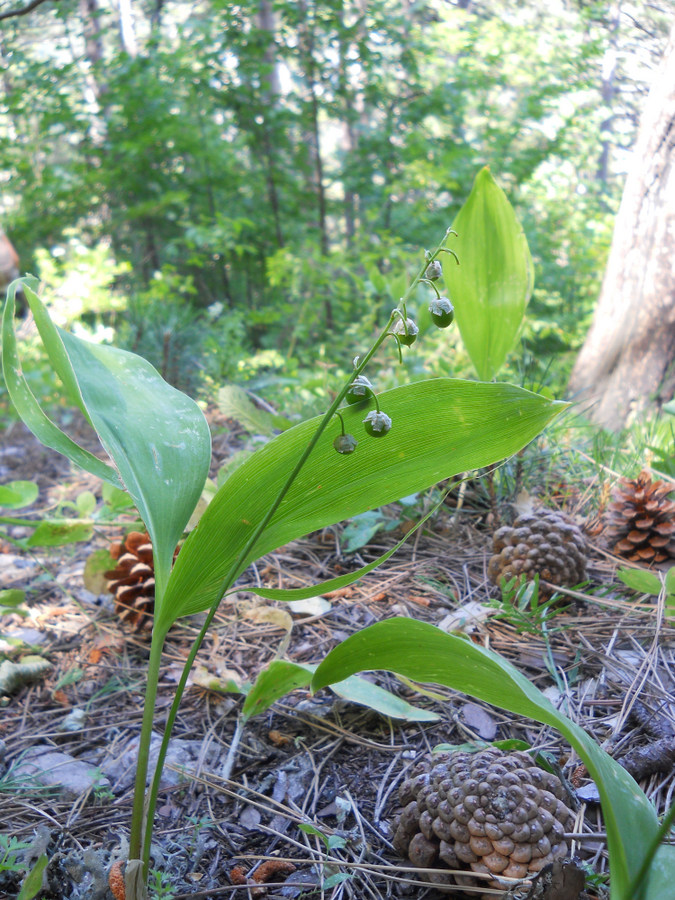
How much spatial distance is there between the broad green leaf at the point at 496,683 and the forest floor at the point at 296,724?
16 cm

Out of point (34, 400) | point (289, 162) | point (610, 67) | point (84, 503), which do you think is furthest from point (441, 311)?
point (610, 67)

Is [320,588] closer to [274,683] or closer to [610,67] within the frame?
[274,683]

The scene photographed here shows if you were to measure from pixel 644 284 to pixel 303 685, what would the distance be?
6.62ft

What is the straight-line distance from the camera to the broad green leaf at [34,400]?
2.18ft

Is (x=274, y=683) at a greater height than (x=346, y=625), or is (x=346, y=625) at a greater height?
(x=274, y=683)

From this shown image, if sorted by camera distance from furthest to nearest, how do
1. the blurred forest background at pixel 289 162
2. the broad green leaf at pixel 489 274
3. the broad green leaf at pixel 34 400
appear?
the blurred forest background at pixel 289 162, the broad green leaf at pixel 489 274, the broad green leaf at pixel 34 400

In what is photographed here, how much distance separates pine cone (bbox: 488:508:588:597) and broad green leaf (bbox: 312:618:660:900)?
0.45 m

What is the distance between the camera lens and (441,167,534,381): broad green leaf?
106cm

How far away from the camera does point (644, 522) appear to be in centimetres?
115

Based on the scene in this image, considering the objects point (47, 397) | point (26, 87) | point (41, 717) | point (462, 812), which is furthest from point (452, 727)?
point (26, 87)

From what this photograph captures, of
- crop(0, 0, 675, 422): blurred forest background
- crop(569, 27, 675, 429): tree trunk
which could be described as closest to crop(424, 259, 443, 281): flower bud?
crop(569, 27, 675, 429): tree trunk

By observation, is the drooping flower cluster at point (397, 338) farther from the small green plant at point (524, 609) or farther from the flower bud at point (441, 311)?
the small green plant at point (524, 609)

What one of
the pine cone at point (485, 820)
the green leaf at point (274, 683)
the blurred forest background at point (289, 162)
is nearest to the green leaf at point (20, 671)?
the green leaf at point (274, 683)

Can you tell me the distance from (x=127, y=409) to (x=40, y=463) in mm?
1785
